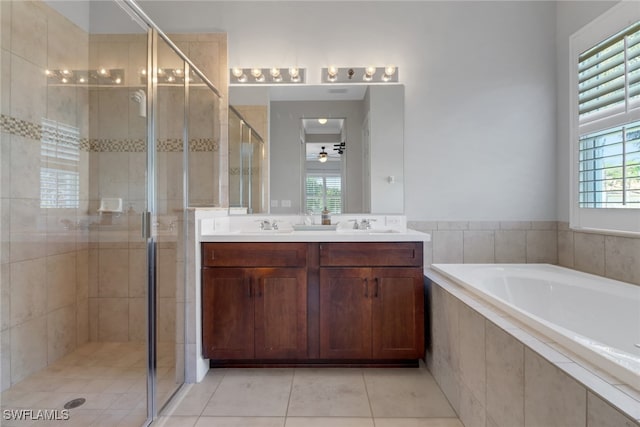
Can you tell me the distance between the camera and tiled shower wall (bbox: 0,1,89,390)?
149 centimetres

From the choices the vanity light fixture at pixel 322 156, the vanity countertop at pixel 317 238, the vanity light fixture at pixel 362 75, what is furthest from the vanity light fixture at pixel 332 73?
the vanity countertop at pixel 317 238

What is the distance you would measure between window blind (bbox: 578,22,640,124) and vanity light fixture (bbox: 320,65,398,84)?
1.32m

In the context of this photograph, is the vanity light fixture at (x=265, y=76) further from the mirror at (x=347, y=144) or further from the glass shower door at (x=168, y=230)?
the glass shower door at (x=168, y=230)

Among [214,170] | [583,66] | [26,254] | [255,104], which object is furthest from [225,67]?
[583,66]

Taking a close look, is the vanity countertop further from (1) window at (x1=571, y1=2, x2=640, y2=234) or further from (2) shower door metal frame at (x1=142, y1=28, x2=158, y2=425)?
(1) window at (x1=571, y1=2, x2=640, y2=234)

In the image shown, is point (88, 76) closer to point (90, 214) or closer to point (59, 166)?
point (59, 166)

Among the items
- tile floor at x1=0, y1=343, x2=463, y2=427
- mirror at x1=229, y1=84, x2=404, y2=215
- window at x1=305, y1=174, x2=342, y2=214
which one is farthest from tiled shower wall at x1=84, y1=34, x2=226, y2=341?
window at x1=305, y1=174, x2=342, y2=214

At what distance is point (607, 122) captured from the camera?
2191 millimetres

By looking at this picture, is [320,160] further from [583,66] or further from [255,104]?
[583,66]

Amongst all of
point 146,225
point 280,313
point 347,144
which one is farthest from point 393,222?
point 146,225

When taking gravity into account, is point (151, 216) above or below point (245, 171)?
below

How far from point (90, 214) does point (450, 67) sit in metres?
2.73

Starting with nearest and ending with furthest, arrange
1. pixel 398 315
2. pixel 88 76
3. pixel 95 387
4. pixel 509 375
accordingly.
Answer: pixel 509 375, pixel 95 387, pixel 88 76, pixel 398 315

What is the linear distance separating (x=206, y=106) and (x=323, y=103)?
90cm
